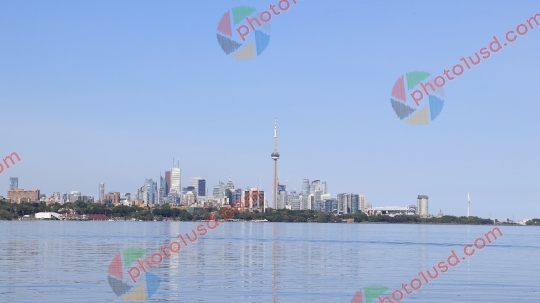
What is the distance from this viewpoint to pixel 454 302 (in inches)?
1357

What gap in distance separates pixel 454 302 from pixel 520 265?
26.6m

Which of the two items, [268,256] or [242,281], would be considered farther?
[268,256]

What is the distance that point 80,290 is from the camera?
116 feet

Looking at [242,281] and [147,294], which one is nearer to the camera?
[147,294]

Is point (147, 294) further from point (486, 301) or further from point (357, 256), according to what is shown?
point (357, 256)

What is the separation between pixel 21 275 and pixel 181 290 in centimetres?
→ 1012

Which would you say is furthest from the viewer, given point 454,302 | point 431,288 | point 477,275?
point 477,275

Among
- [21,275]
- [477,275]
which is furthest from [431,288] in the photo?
[21,275]

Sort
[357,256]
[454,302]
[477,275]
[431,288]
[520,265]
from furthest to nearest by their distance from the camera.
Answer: [357,256] < [520,265] < [477,275] < [431,288] < [454,302]

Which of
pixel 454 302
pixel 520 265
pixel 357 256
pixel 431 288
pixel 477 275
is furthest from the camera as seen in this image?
pixel 357 256

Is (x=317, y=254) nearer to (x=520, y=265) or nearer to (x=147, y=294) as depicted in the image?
(x=520, y=265)

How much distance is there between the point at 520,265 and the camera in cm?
5884

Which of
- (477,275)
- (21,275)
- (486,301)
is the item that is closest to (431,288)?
(486,301)

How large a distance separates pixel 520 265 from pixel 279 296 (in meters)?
29.9
